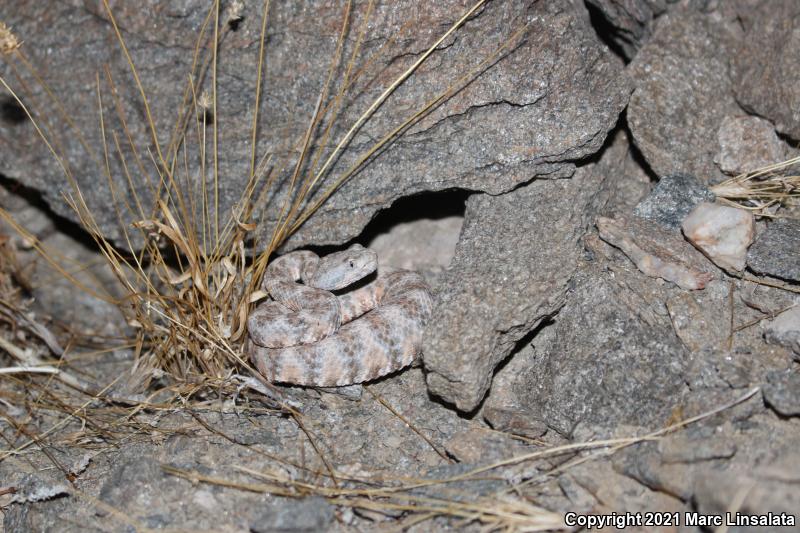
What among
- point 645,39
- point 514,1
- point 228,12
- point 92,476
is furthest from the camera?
point 645,39

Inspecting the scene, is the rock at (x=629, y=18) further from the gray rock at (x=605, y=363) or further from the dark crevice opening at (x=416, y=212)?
the gray rock at (x=605, y=363)

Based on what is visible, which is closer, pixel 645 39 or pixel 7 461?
pixel 7 461

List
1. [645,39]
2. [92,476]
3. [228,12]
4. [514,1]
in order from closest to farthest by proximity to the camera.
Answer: [92,476] → [514,1] → [228,12] → [645,39]

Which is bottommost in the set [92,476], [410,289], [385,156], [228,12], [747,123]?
[92,476]

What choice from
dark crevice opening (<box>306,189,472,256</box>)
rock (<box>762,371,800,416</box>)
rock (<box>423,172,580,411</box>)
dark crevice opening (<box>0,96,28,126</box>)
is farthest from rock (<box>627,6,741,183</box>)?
dark crevice opening (<box>0,96,28,126</box>)

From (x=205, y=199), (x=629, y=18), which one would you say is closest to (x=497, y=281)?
(x=205, y=199)

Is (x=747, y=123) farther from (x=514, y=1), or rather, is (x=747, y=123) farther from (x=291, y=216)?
(x=291, y=216)

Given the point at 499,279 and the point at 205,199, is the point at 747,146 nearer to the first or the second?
the point at 499,279

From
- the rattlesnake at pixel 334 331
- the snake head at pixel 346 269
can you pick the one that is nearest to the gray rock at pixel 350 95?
the snake head at pixel 346 269

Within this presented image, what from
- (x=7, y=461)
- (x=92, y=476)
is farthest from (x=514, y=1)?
(x=7, y=461)
